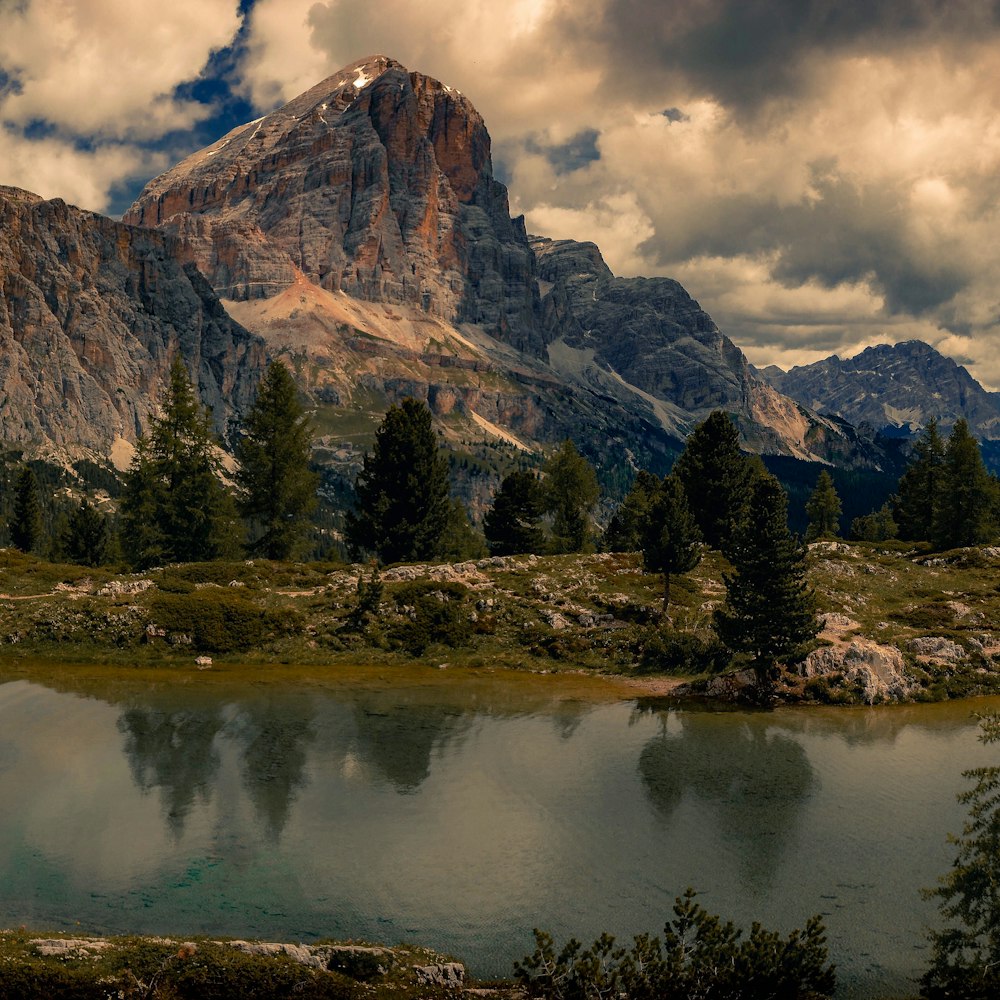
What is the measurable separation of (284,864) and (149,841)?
5144 mm

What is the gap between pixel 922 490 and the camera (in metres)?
115

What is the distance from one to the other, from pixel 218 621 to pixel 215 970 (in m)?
44.5

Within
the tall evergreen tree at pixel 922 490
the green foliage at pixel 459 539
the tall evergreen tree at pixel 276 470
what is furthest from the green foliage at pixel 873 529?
the tall evergreen tree at pixel 276 470

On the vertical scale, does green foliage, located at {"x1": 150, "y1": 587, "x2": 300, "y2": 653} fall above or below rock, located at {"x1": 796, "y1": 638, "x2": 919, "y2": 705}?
above

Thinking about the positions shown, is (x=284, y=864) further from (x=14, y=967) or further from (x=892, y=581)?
(x=892, y=581)

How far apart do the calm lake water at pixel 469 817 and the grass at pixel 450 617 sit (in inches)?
343

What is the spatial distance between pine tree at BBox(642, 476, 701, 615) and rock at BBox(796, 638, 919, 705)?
12954 mm

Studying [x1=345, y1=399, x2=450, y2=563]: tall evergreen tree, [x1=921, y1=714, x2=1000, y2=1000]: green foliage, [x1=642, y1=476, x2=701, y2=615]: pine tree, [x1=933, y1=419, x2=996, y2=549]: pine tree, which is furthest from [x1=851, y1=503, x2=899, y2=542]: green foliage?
[x1=921, y1=714, x2=1000, y2=1000]: green foliage

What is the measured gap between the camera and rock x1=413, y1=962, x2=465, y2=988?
2152 centimetres

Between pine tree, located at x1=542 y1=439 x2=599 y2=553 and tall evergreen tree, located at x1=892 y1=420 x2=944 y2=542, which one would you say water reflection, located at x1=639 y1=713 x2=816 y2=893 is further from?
tall evergreen tree, located at x1=892 y1=420 x2=944 y2=542

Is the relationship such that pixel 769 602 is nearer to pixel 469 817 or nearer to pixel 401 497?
pixel 469 817

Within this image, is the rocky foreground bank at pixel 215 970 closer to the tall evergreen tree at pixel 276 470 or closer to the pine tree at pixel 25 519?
the tall evergreen tree at pixel 276 470

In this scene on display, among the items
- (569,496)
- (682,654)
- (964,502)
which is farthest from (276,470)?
(964,502)

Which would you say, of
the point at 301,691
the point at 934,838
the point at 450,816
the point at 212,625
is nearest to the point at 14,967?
the point at 450,816
